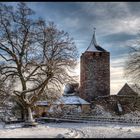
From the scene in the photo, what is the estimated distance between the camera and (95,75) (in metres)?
44.1

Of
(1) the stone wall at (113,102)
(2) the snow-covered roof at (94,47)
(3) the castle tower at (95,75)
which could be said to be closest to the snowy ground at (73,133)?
(1) the stone wall at (113,102)

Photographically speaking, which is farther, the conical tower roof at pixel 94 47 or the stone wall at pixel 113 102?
the conical tower roof at pixel 94 47

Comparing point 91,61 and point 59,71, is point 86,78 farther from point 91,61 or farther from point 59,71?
point 59,71

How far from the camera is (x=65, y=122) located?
23562 mm

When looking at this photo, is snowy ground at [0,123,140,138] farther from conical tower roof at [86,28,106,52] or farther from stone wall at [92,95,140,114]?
conical tower roof at [86,28,106,52]

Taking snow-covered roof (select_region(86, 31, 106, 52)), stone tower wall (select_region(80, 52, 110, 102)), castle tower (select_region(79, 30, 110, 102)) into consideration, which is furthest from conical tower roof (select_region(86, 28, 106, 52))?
stone tower wall (select_region(80, 52, 110, 102))

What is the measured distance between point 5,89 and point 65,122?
19.6 ft

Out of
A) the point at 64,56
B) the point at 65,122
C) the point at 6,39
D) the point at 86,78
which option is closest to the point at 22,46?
the point at 6,39

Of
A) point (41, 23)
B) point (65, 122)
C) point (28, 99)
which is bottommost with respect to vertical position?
point (65, 122)

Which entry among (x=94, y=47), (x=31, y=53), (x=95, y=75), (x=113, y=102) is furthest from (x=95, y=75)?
(x=31, y=53)

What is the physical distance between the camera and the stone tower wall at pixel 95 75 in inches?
1741

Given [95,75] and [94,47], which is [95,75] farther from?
[94,47]

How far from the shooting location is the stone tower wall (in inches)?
1741

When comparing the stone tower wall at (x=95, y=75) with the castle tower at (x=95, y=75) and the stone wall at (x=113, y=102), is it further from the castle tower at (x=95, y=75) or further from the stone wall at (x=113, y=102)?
the stone wall at (x=113, y=102)
